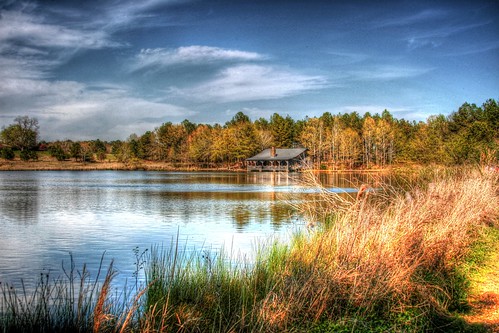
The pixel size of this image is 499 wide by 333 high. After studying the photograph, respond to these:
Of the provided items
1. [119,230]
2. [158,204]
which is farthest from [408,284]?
[158,204]

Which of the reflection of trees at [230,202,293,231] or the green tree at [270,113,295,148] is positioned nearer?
the reflection of trees at [230,202,293,231]

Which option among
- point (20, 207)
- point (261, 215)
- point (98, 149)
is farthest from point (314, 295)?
point (98, 149)

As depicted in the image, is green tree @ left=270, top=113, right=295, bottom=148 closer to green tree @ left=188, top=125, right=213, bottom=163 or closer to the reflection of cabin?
the reflection of cabin

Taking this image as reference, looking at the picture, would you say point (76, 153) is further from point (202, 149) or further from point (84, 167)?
point (202, 149)

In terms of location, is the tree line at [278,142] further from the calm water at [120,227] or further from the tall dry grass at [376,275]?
the tall dry grass at [376,275]

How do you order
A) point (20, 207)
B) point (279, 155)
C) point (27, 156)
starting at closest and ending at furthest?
point (20, 207) < point (279, 155) < point (27, 156)

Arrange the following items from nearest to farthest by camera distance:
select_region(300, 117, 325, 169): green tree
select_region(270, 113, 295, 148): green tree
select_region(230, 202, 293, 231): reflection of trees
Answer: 1. select_region(230, 202, 293, 231): reflection of trees
2. select_region(300, 117, 325, 169): green tree
3. select_region(270, 113, 295, 148): green tree

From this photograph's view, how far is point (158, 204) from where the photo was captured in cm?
3009

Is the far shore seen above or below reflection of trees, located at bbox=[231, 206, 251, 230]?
above

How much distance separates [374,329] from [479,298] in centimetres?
291

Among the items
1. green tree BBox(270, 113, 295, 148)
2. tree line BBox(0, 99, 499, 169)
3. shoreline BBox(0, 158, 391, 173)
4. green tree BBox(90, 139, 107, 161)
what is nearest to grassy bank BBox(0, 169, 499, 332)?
tree line BBox(0, 99, 499, 169)

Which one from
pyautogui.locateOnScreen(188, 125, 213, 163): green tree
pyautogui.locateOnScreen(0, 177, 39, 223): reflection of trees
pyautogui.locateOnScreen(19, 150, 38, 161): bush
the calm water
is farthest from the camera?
pyautogui.locateOnScreen(188, 125, 213, 163): green tree

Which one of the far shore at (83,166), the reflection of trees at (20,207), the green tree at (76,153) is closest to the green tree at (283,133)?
the far shore at (83,166)

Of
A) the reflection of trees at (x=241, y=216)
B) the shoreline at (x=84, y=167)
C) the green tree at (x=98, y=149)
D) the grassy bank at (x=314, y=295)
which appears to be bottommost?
the reflection of trees at (x=241, y=216)
